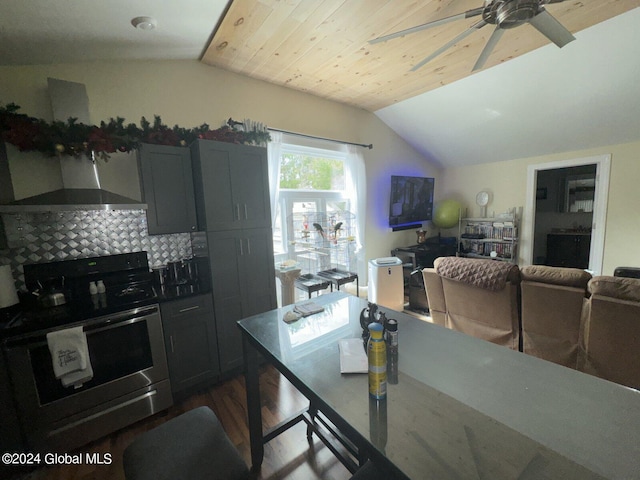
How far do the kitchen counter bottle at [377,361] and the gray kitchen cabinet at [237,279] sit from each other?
67.7 inches

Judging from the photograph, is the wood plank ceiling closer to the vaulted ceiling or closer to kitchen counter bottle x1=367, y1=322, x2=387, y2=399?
the vaulted ceiling

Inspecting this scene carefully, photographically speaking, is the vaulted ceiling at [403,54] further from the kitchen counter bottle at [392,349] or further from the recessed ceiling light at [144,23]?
the kitchen counter bottle at [392,349]

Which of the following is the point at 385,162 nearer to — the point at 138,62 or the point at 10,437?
the point at 138,62

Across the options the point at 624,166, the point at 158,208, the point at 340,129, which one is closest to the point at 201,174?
the point at 158,208

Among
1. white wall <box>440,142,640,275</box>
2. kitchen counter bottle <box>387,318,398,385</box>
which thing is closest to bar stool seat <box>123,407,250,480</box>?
kitchen counter bottle <box>387,318,398,385</box>

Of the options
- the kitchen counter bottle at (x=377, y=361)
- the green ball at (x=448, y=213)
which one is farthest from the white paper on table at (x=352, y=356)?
the green ball at (x=448, y=213)

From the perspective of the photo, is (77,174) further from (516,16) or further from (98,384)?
(516,16)

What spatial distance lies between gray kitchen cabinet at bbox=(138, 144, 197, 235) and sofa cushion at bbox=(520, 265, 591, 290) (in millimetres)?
2743

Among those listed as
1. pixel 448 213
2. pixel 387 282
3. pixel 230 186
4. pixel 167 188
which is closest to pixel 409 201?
pixel 448 213

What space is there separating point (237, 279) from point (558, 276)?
2.52 m

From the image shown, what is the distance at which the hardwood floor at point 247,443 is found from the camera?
1514 mm

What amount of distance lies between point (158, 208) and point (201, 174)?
0.44m

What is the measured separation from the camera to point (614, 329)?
171 cm

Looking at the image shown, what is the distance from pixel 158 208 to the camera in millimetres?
2098
